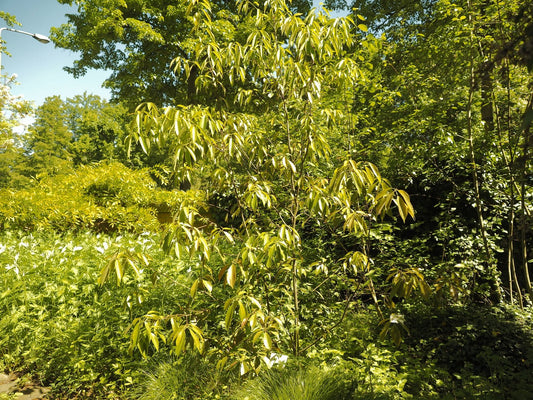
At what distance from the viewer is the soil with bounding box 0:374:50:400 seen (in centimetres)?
254

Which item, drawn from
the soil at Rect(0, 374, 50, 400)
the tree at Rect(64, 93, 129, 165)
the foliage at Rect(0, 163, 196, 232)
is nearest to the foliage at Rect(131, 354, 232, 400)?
the soil at Rect(0, 374, 50, 400)

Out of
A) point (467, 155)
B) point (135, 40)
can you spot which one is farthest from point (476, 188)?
point (135, 40)

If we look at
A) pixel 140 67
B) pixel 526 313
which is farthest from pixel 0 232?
pixel 140 67

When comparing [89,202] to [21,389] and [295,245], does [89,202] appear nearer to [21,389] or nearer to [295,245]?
[21,389]

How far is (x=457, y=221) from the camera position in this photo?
3.79 meters

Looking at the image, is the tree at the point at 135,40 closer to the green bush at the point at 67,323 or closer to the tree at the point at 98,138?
the green bush at the point at 67,323

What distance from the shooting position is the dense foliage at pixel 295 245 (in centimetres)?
192

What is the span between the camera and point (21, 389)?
8.62 feet

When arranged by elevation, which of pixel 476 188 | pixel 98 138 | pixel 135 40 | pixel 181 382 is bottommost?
pixel 181 382

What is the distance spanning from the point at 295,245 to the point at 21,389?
2618 millimetres

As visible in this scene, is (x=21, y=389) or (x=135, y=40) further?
(x=135, y=40)

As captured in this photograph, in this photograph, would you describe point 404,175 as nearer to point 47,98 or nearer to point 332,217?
point 332,217

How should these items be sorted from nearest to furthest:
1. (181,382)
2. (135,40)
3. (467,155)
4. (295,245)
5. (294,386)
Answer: (294,386)
(295,245)
(181,382)
(467,155)
(135,40)

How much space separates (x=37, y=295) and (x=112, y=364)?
1183 millimetres
